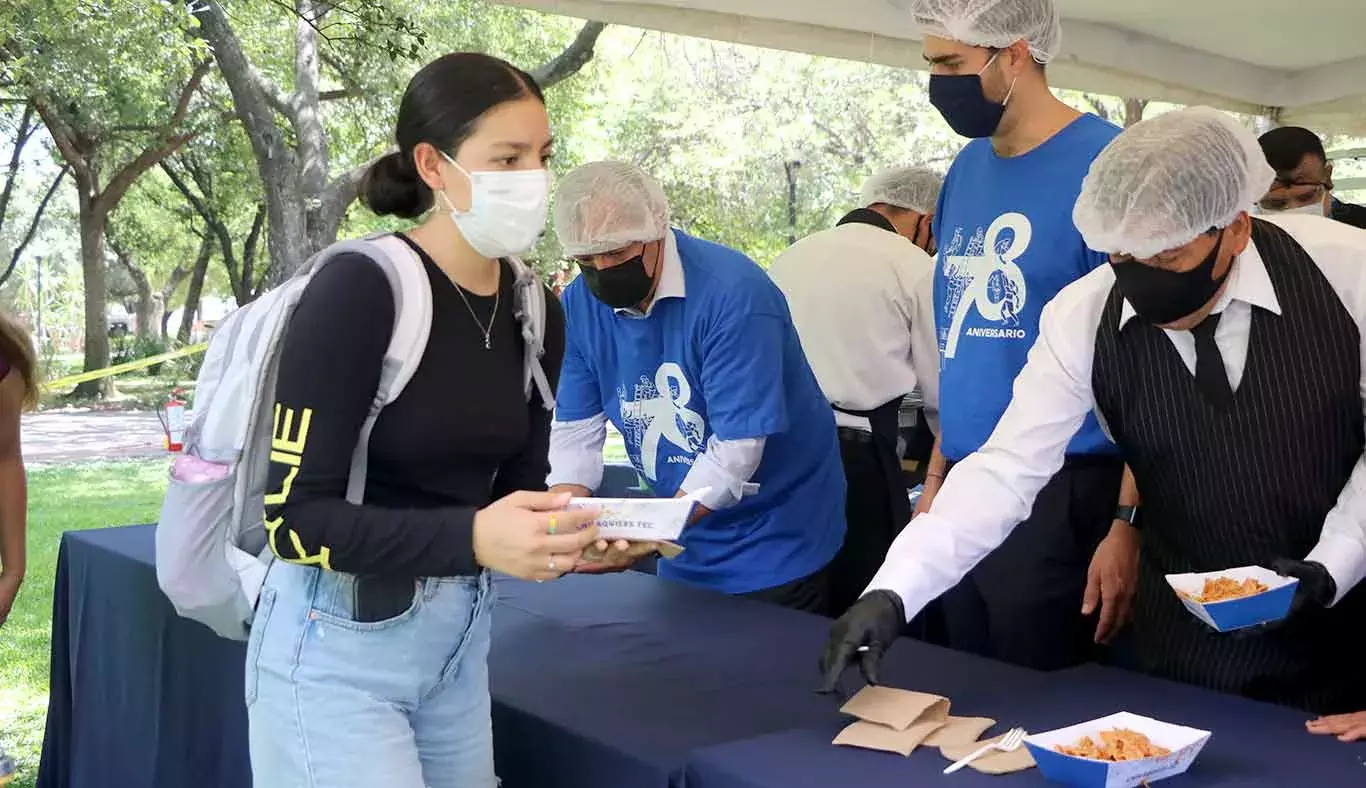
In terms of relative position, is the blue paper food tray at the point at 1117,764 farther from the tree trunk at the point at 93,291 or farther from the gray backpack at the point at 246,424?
the tree trunk at the point at 93,291

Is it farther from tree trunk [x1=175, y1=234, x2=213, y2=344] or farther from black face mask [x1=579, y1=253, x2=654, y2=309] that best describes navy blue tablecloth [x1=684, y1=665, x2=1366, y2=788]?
tree trunk [x1=175, y1=234, x2=213, y2=344]

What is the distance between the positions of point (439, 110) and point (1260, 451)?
1113 mm

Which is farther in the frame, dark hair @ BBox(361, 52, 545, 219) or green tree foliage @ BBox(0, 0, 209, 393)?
green tree foliage @ BBox(0, 0, 209, 393)

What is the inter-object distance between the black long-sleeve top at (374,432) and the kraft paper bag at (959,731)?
55cm

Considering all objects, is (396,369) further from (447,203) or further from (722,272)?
(722,272)

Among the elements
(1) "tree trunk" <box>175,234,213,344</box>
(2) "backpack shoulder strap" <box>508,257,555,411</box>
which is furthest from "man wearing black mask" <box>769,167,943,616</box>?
(1) "tree trunk" <box>175,234,213,344</box>

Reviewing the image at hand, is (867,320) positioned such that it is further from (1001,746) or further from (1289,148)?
(1001,746)

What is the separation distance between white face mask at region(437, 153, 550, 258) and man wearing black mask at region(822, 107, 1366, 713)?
1.99 feet

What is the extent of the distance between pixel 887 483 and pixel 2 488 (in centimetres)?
193

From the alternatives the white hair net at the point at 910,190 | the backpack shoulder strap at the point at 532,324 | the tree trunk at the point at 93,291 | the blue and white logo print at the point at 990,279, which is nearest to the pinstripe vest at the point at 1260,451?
the blue and white logo print at the point at 990,279

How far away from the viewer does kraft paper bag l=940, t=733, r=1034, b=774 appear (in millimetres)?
1301

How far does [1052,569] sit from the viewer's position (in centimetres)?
209

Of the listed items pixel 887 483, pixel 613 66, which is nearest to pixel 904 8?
pixel 887 483

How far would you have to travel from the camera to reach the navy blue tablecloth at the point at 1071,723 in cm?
128
